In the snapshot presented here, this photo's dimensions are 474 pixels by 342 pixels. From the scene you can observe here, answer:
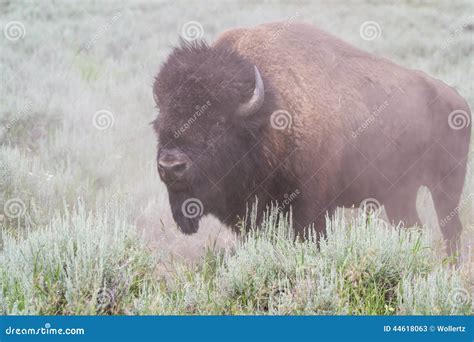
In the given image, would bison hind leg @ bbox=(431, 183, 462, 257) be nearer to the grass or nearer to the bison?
the bison

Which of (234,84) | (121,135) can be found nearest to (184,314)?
(234,84)

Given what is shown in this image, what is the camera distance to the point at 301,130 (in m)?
4.27

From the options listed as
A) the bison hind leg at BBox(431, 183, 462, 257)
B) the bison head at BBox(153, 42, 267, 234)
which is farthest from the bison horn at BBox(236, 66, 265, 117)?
the bison hind leg at BBox(431, 183, 462, 257)

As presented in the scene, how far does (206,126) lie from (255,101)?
364 mm

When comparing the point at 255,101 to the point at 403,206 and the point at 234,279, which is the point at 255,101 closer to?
the point at 234,279

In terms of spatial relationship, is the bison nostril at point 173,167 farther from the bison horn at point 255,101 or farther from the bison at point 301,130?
the bison horn at point 255,101

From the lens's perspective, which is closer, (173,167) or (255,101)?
(173,167)

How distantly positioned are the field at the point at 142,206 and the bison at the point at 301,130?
0.78 feet

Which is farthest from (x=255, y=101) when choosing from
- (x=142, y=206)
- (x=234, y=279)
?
(x=142, y=206)

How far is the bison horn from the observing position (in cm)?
401

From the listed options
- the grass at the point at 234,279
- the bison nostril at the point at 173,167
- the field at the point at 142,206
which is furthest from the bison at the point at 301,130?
the grass at the point at 234,279

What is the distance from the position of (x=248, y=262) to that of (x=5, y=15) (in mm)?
3368

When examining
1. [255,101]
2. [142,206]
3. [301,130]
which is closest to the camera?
[255,101]

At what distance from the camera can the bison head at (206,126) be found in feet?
12.4
